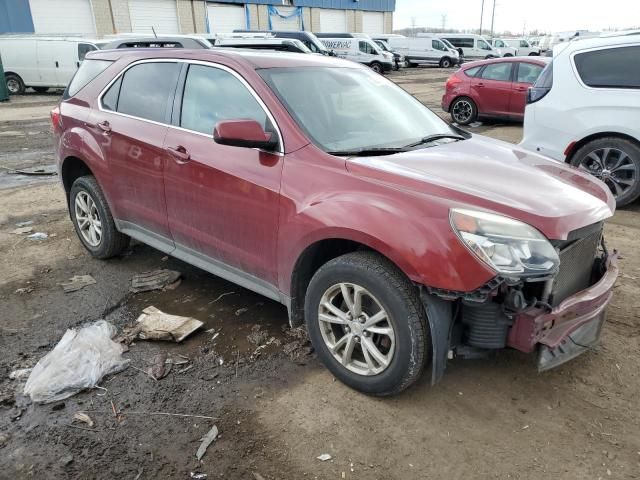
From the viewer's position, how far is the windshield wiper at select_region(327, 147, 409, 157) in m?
3.02

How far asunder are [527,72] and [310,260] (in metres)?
9.90

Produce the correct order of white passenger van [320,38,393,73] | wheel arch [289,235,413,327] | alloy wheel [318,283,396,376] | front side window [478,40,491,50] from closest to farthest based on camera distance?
alloy wheel [318,283,396,376], wheel arch [289,235,413,327], white passenger van [320,38,393,73], front side window [478,40,491,50]

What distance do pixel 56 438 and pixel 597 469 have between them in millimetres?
2611

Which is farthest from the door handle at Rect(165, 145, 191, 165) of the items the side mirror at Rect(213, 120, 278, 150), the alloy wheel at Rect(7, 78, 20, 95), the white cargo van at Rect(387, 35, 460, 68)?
the white cargo van at Rect(387, 35, 460, 68)

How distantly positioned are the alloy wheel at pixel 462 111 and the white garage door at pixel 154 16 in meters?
24.2

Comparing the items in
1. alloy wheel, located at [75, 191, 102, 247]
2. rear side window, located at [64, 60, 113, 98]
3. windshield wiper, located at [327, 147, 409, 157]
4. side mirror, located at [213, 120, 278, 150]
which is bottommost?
alloy wheel, located at [75, 191, 102, 247]

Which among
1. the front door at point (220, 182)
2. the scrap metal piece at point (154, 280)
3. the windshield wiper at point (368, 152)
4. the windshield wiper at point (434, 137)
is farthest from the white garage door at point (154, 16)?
the windshield wiper at point (368, 152)

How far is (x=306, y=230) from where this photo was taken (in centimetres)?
288

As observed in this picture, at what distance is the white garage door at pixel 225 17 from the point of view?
35188 mm

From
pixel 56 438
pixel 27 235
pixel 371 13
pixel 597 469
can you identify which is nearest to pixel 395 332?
pixel 597 469

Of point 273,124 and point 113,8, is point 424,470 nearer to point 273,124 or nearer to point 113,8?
point 273,124

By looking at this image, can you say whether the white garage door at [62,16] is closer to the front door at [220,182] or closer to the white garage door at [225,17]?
the white garage door at [225,17]

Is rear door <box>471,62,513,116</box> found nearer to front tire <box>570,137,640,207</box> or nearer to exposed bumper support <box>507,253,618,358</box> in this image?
front tire <box>570,137,640,207</box>

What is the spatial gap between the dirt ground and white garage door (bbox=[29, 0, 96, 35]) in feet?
94.6
